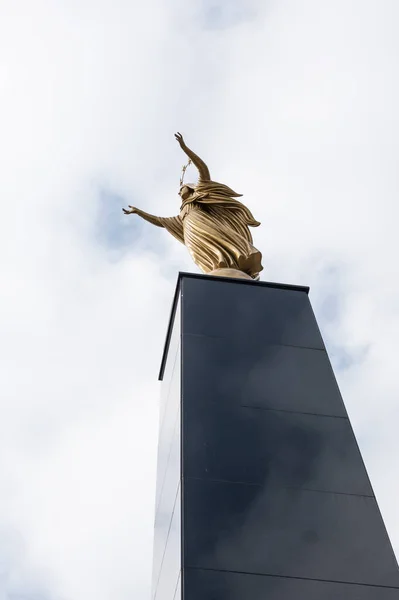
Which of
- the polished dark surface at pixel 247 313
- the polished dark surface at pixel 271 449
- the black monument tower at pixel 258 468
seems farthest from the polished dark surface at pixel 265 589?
the polished dark surface at pixel 247 313

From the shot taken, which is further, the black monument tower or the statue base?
the statue base

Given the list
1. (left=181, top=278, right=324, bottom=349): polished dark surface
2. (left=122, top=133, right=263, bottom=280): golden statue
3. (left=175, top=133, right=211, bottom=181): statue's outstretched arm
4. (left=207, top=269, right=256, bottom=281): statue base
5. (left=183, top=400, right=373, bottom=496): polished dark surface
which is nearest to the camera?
(left=183, top=400, right=373, bottom=496): polished dark surface

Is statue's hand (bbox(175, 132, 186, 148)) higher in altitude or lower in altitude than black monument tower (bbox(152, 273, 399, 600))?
higher

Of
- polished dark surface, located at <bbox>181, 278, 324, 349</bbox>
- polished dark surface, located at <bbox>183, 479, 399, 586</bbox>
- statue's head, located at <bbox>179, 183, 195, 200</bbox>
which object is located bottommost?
polished dark surface, located at <bbox>183, 479, 399, 586</bbox>

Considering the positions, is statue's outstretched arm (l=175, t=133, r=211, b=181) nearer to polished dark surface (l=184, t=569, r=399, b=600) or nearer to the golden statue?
the golden statue

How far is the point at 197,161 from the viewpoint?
17875mm

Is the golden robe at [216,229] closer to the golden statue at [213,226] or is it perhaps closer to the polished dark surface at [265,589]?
the golden statue at [213,226]

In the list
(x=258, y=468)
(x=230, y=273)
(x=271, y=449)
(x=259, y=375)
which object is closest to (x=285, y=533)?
(x=258, y=468)

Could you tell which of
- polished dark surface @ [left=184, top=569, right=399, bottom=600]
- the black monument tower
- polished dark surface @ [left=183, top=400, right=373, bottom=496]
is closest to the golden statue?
the black monument tower

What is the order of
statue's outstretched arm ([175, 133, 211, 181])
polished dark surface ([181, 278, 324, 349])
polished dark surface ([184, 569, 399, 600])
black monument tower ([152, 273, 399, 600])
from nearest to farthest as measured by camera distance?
polished dark surface ([184, 569, 399, 600])
black monument tower ([152, 273, 399, 600])
polished dark surface ([181, 278, 324, 349])
statue's outstretched arm ([175, 133, 211, 181])

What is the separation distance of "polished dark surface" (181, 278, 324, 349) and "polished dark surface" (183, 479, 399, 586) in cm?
306

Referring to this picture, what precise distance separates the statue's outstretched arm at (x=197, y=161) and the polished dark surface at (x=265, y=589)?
418 inches

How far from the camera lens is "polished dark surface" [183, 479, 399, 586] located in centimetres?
918

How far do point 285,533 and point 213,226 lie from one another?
830 cm
